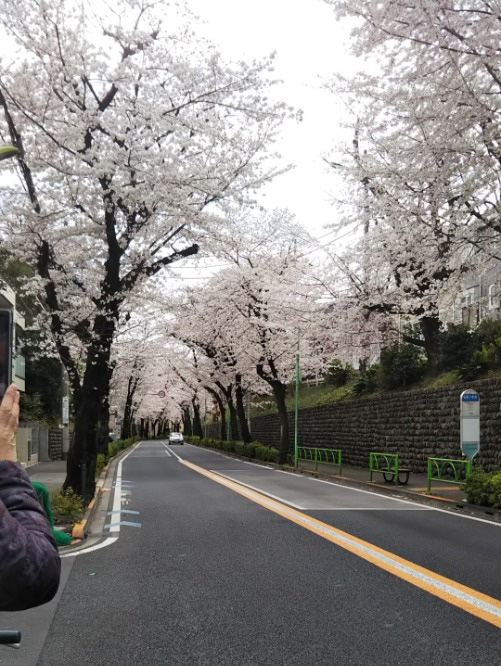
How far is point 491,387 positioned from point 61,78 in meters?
13.3

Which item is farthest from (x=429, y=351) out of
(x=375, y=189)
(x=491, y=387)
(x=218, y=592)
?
(x=218, y=592)

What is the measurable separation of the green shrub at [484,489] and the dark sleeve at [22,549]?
12659 mm

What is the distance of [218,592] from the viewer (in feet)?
22.4

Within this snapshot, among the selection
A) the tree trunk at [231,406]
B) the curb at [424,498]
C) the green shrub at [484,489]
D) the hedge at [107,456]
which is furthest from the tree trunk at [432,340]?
the tree trunk at [231,406]

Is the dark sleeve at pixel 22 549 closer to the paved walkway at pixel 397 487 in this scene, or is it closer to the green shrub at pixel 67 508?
the green shrub at pixel 67 508

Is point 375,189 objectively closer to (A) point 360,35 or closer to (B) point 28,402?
(A) point 360,35

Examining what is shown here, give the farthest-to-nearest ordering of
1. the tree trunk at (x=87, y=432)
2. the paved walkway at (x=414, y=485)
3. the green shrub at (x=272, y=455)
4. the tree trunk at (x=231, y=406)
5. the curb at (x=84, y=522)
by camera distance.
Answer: the tree trunk at (x=231, y=406)
the green shrub at (x=272, y=455)
the paved walkway at (x=414, y=485)
the tree trunk at (x=87, y=432)
the curb at (x=84, y=522)

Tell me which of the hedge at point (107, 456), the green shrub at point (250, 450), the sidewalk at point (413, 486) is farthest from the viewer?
the green shrub at point (250, 450)

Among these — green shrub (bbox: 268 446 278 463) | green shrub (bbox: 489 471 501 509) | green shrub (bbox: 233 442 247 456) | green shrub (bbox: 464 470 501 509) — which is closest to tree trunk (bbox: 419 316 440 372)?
green shrub (bbox: 268 446 278 463)

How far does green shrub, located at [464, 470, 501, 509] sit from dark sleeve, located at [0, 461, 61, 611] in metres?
12.7

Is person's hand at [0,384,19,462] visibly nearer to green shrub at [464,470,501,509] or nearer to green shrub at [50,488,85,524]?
green shrub at [50,488,85,524]

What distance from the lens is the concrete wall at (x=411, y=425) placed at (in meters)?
18.6

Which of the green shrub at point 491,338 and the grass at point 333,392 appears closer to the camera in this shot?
the green shrub at point 491,338

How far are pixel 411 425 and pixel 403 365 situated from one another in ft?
14.4
